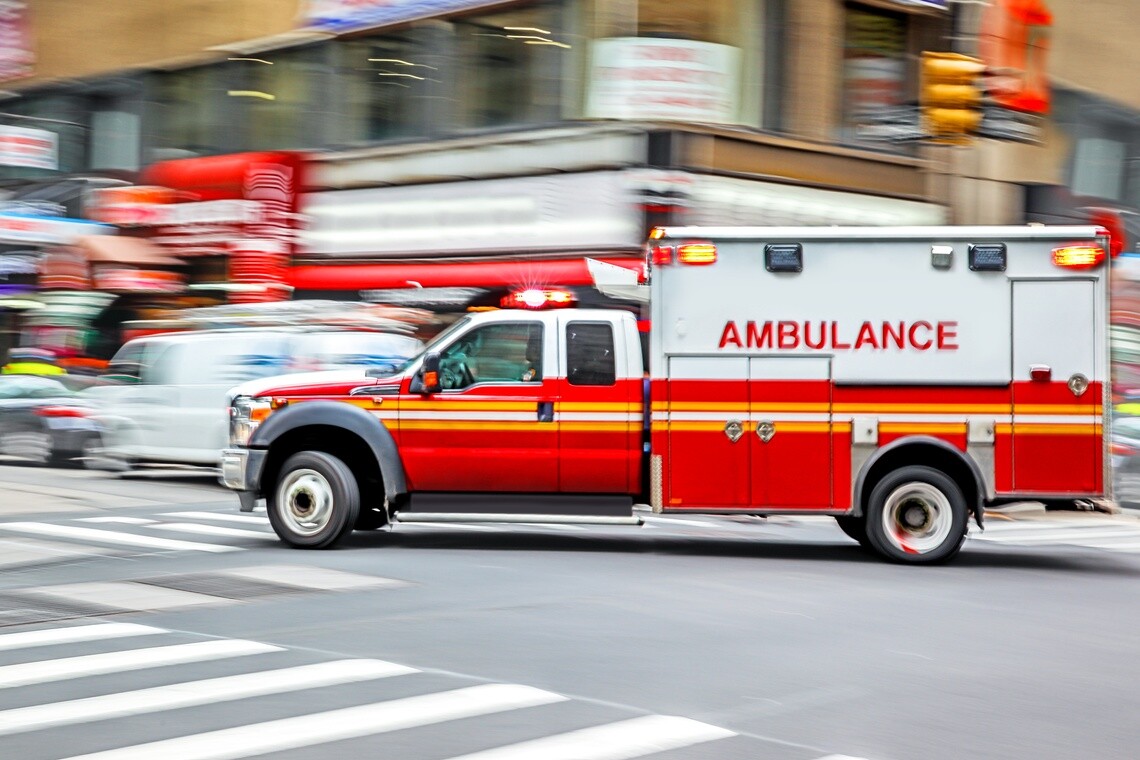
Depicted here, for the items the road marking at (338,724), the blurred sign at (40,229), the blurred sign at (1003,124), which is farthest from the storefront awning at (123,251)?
the road marking at (338,724)

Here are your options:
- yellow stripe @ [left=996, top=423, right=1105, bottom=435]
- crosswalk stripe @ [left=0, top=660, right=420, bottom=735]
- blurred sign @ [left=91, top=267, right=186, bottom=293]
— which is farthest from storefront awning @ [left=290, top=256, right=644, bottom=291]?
crosswalk stripe @ [left=0, top=660, right=420, bottom=735]

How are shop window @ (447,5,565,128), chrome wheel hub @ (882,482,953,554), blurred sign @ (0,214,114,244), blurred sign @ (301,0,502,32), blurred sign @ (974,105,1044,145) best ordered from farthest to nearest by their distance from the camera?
1. blurred sign @ (0,214,114,244)
2. blurred sign @ (301,0,502,32)
3. shop window @ (447,5,565,128)
4. blurred sign @ (974,105,1044,145)
5. chrome wheel hub @ (882,482,953,554)

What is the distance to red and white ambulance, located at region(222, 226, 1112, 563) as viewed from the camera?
1191 centimetres

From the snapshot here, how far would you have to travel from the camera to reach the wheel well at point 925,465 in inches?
474

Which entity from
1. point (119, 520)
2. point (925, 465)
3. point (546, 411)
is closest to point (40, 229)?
point (119, 520)

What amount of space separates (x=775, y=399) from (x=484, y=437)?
7.80 feet

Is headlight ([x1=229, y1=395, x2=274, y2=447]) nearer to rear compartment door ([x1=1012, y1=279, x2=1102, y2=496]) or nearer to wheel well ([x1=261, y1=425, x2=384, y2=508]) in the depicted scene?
wheel well ([x1=261, y1=425, x2=384, y2=508])

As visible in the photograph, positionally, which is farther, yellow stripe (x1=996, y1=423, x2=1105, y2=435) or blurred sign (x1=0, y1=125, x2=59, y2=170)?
blurred sign (x1=0, y1=125, x2=59, y2=170)

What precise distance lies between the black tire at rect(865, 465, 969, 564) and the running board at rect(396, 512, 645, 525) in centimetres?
194

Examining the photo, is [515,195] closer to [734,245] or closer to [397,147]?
[397,147]

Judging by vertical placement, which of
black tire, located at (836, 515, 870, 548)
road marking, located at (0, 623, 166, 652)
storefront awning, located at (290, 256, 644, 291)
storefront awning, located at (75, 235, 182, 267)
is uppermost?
storefront awning, located at (75, 235, 182, 267)

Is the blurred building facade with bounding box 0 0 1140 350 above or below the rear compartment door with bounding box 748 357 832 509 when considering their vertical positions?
above

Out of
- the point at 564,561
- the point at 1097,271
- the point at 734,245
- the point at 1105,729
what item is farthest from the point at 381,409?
the point at 1105,729

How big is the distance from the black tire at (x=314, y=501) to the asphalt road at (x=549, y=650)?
204 mm
